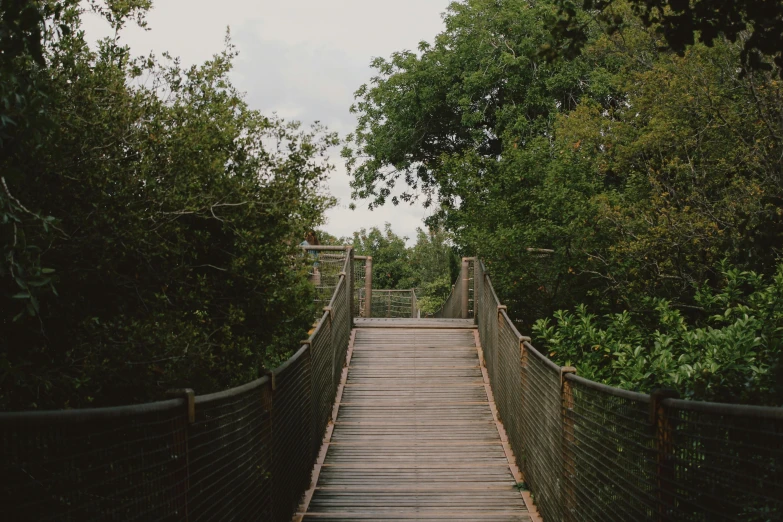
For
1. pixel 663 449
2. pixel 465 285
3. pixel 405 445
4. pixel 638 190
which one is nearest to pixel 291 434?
pixel 405 445

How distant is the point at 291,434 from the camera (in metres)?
5.44

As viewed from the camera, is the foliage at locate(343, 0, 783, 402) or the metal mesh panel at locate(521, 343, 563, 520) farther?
the foliage at locate(343, 0, 783, 402)

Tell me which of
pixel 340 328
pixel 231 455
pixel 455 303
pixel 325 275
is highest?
pixel 325 275

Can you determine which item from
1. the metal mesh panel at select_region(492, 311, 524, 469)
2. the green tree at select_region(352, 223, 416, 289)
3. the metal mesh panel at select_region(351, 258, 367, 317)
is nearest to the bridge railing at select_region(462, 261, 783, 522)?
the metal mesh panel at select_region(492, 311, 524, 469)

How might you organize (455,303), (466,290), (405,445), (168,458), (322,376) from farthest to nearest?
(455,303) < (466,290) < (405,445) < (322,376) < (168,458)

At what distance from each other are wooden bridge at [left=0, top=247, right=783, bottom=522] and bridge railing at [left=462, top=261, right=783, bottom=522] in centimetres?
1

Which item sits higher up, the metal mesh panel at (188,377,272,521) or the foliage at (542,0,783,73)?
the foliage at (542,0,783,73)

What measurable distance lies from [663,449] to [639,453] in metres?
0.34

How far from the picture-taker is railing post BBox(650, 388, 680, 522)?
114 inches

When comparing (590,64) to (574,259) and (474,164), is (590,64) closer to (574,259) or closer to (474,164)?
(474,164)

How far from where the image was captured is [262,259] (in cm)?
630

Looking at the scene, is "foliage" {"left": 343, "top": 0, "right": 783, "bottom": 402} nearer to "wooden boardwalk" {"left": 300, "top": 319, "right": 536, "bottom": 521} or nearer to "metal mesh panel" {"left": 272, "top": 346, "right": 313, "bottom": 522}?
Answer: "wooden boardwalk" {"left": 300, "top": 319, "right": 536, "bottom": 521}

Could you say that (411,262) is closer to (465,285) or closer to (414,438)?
(465,285)

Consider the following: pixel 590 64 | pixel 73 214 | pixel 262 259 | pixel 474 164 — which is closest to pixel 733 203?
pixel 474 164
